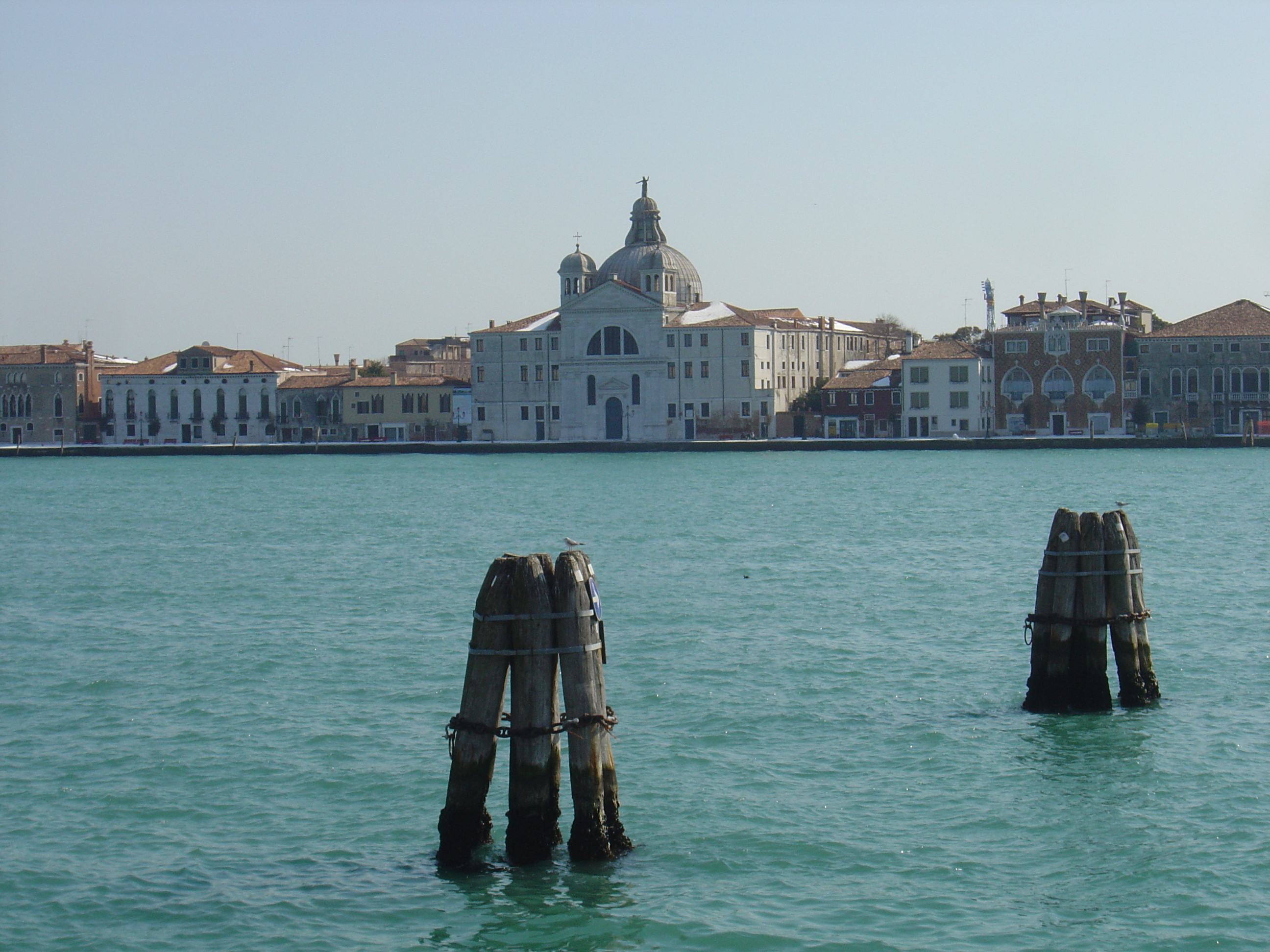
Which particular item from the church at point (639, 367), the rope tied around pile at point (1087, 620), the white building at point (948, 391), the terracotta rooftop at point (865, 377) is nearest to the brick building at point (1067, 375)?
the white building at point (948, 391)

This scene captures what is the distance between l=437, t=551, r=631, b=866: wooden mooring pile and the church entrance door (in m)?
65.4

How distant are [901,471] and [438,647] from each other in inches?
1489

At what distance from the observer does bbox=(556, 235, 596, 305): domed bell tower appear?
3100 inches

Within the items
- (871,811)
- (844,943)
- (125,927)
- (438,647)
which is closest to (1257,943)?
(844,943)

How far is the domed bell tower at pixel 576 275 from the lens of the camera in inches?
3100

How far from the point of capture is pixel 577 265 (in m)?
78.9

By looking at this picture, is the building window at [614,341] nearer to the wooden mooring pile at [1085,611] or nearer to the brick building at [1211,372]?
the brick building at [1211,372]

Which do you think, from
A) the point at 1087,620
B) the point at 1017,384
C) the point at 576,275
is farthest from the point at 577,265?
the point at 1087,620

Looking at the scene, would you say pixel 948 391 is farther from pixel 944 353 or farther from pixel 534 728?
pixel 534 728

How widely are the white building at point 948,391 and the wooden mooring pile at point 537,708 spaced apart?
61.3m

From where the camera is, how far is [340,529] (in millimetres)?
32219

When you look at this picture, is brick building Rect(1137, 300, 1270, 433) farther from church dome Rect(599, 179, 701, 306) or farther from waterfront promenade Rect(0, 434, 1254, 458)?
church dome Rect(599, 179, 701, 306)

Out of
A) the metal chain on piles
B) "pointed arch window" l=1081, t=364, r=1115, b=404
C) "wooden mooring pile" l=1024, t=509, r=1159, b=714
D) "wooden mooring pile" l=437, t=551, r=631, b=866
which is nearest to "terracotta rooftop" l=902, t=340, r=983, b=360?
"pointed arch window" l=1081, t=364, r=1115, b=404

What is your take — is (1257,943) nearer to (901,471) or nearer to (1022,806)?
(1022,806)
